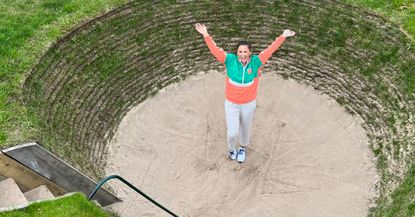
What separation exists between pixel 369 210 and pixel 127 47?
271 inches

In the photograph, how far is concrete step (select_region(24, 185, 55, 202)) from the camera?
397 inches

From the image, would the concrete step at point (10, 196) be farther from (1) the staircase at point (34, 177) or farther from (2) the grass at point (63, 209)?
(2) the grass at point (63, 209)

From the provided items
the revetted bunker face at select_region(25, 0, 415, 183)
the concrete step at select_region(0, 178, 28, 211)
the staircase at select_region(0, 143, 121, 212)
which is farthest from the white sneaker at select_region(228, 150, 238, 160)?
the concrete step at select_region(0, 178, 28, 211)

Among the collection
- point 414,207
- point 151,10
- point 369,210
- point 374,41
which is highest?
point 151,10

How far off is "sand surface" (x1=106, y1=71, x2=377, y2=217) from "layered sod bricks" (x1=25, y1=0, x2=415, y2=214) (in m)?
0.38

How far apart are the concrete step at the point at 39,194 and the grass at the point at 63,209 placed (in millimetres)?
578

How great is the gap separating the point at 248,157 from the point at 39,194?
4766mm

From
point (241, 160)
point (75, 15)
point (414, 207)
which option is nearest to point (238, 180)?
point (241, 160)

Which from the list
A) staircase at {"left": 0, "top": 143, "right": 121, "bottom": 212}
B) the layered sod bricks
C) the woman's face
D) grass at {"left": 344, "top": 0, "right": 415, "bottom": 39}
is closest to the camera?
staircase at {"left": 0, "top": 143, "right": 121, "bottom": 212}

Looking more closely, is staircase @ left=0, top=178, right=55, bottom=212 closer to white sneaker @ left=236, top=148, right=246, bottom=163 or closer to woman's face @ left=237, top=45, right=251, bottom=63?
woman's face @ left=237, top=45, right=251, bottom=63

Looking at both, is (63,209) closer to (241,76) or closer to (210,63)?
(241,76)

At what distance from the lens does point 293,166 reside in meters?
12.6

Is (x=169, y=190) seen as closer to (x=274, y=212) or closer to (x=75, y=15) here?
(x=274, y=212)

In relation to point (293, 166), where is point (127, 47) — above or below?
above
